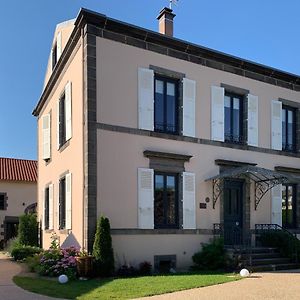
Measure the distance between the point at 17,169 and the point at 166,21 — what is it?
750 inches

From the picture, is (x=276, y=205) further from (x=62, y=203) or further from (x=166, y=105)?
(x=62, y=203)

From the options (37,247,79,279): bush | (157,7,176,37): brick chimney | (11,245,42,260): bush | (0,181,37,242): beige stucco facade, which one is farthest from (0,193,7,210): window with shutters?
(157,7,176,37): brick chimney

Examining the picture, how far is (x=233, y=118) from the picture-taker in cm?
1634

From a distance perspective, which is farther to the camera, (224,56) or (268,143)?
(268,143)

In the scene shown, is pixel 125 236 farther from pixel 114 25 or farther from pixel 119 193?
pixel 114 25

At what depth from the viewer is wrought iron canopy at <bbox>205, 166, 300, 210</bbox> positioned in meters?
14.7

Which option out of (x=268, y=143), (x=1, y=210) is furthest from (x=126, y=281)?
(x=1, y=210)

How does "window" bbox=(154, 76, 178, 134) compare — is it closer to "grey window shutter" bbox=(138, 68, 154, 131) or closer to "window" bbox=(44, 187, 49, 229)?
"grey window shutter" bbox=(138, 68, 154, 131)

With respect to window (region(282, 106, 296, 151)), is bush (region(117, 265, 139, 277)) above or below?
below

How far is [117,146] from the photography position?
43.4ft

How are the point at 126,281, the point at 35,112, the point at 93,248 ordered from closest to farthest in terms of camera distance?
the point at 126,281
the point at 93,248
the point at 35,112

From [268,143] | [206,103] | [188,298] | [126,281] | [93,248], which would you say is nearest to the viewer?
[188,298]

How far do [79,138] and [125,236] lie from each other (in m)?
3.26

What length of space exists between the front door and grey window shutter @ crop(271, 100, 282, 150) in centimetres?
251
